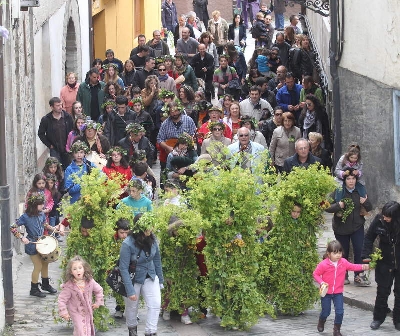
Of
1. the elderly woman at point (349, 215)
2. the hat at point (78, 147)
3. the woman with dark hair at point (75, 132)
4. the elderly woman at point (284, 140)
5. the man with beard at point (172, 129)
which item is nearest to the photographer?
the elderly woman at point (349, 215)

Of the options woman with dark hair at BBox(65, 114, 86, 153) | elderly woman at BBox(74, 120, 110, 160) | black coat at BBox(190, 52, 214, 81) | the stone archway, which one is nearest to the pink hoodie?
elderly woman at BBox(74, 120, 110, 160)

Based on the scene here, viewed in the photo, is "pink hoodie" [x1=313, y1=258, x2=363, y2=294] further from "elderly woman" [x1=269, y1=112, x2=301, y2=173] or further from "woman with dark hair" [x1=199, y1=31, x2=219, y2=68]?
"woman with dark hair" [x1=199, y1=31, x2=219, y2=68]

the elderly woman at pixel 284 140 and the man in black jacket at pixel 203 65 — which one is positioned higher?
the man in black jacket at pixel 203 65

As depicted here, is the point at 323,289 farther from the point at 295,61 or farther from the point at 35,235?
the point at 295,61

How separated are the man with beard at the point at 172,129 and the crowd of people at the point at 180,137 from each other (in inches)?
0.6

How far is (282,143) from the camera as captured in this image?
67.9 feet

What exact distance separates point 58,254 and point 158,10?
25054 mm

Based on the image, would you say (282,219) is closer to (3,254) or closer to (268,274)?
(268,274)

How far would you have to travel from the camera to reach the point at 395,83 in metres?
18.0

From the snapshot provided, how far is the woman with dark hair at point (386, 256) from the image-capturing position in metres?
15.4

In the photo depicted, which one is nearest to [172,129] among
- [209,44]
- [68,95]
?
[68,95]

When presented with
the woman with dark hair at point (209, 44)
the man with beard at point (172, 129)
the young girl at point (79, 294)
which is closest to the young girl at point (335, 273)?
the young girl at point (79, 294)

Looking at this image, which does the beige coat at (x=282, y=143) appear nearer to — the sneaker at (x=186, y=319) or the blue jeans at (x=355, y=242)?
the blue jeans at (x=355, y=242)

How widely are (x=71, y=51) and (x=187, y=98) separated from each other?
665 cm
